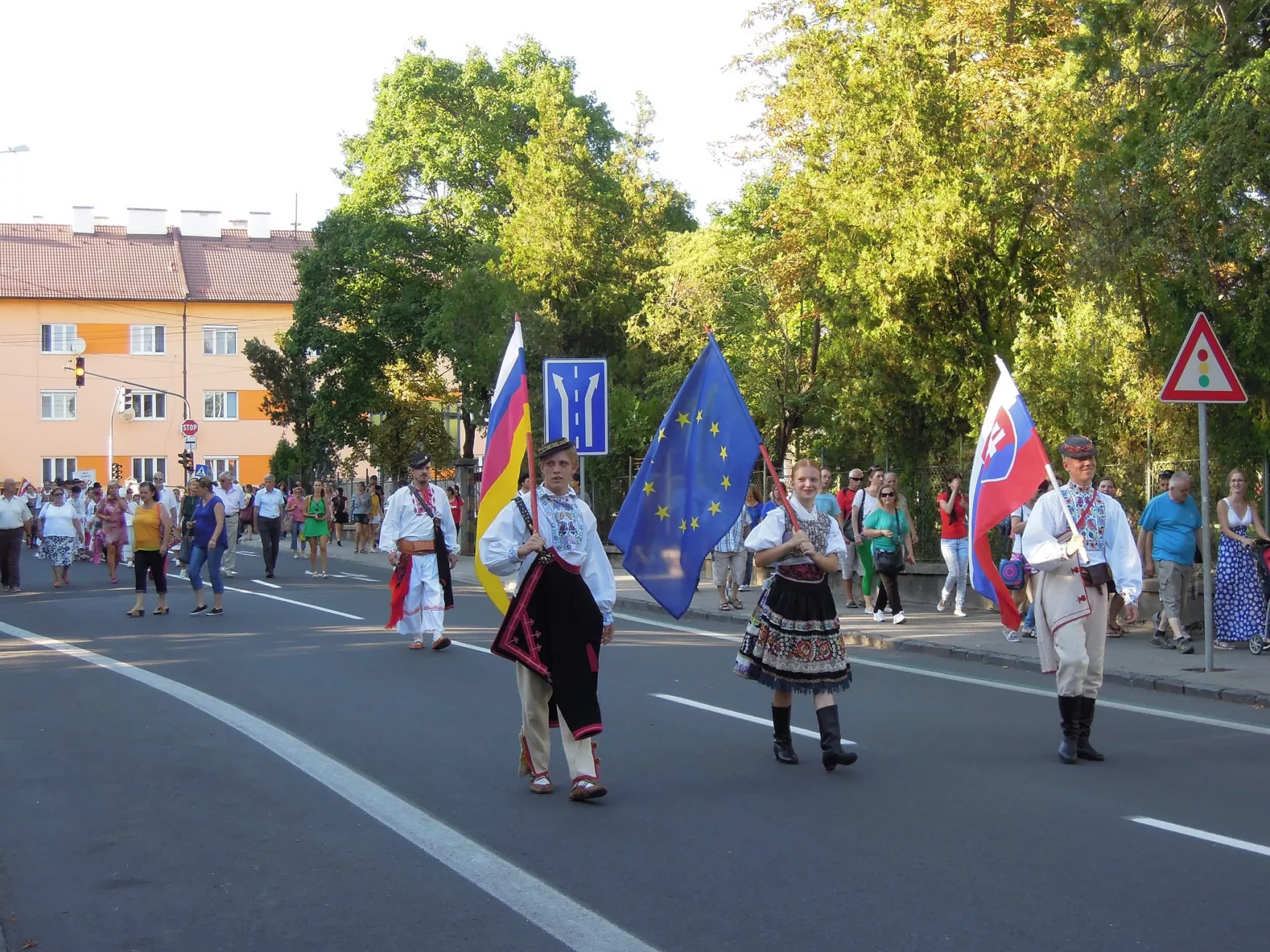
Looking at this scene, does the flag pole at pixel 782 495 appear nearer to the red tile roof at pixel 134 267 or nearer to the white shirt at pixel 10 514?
the white shirt at pixel 10 514

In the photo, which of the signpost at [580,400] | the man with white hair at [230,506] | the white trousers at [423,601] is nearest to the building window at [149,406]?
the man with white hair at [230,506]

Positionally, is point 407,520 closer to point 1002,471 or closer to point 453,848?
point 1002,471

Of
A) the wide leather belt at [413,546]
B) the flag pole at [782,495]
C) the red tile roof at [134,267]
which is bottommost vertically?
the wide leather belt at [413,546]

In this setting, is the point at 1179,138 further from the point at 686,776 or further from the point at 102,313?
the point at 102,313

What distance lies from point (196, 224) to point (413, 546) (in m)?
67.4

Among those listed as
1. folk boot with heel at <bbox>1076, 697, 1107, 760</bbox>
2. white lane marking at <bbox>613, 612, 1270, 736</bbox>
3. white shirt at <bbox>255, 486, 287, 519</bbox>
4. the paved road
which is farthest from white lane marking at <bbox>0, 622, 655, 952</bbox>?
white shirt at <bbox>255, 486, 287, 519</bbox>

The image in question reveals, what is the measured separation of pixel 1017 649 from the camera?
1384 centimetres

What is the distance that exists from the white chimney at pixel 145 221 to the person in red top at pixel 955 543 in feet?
217

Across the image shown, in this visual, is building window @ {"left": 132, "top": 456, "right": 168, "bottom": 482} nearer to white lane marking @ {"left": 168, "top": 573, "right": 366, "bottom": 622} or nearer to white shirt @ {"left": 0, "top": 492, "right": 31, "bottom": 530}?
white shirt @ {"left": 0, "top": 492, "right": 31, "bottom": 530}

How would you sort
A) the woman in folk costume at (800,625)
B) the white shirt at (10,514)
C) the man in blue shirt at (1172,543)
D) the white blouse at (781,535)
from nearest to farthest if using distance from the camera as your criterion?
the woman in folk costume at (800,625) → the white blouse at (781,535) → the man in blue shirt at (1172,543) → the white shirt at (10,514)

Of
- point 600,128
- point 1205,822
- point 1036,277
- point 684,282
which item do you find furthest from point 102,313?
point 1205,822

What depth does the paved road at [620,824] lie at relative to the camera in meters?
5.23

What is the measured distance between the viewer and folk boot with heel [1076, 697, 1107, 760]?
8398mm

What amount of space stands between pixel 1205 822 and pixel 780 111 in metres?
17.8
